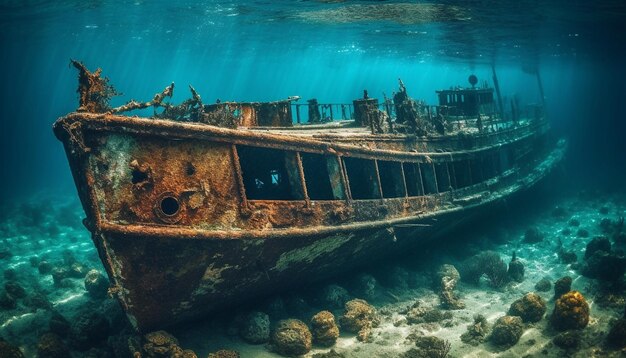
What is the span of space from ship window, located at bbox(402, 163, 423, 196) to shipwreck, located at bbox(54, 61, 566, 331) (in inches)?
2.3

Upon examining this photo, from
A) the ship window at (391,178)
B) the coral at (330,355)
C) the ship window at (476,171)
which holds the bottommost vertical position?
the coral at (330,355)

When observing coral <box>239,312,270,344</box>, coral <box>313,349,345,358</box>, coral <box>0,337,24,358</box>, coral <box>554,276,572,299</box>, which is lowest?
coral <box>554,276,572,299</box>

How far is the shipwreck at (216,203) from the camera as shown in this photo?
5.62 meters

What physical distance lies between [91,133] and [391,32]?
25.7 meters

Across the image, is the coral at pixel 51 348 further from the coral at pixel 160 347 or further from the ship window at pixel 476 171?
the ship window at pixel 476 171

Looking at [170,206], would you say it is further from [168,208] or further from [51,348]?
[51,348]

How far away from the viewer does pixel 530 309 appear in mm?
8344

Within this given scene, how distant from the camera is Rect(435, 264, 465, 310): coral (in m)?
9.38

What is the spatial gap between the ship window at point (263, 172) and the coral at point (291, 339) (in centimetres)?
264

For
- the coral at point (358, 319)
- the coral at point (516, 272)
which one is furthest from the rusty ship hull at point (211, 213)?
the coral at point (516, 272)

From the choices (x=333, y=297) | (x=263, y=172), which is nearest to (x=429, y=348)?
(x=333, y=297)

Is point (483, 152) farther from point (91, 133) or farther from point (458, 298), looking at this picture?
point (91, 133)

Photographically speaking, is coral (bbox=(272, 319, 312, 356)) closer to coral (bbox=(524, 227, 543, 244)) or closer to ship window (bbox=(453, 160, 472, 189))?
ship window (bbox=(453, 160, 472, 189))

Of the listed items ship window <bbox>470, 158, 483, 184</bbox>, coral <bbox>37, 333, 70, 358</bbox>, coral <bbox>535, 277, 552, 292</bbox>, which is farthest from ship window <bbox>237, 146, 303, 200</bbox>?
coral <bbox>535, 277, 552, 292</bbox>
